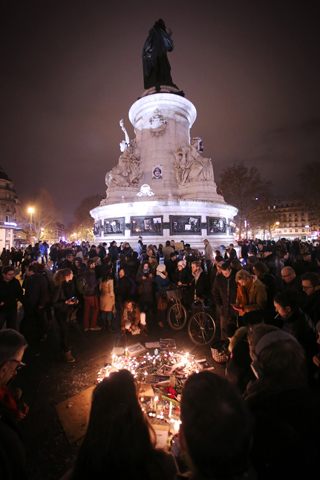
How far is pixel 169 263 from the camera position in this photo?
9.62 metres

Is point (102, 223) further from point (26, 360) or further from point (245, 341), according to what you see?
point (245, 341)

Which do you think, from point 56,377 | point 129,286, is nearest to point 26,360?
point 56,377

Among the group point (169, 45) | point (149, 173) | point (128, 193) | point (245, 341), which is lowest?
point (245, 341)

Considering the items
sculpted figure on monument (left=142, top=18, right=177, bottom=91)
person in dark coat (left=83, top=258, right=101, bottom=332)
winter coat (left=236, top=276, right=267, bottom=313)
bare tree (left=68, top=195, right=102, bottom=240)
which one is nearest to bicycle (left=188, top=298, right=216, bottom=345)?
winter coat (left=236, top=276, right=267, bottom=313)

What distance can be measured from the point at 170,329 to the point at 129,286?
168cm

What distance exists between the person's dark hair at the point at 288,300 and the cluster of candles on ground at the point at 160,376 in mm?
2052

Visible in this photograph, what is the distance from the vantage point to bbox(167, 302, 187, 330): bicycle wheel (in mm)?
6491

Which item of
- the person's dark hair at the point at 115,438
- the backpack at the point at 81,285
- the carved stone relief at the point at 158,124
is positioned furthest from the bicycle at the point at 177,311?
the carved stone relief at the point at 158,124

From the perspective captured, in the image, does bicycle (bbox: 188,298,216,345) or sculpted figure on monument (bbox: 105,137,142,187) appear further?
sculpted figure on monument (bbox: 105,137,142,187)

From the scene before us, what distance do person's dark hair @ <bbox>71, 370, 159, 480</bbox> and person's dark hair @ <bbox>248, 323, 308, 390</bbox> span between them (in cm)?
99

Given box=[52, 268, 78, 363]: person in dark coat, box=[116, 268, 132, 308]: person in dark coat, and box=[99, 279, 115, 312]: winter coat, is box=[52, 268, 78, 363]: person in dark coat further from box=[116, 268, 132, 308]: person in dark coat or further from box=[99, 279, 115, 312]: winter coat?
box=[116, 268, 132, 308]: person in dark coat

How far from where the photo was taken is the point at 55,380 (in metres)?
4.28

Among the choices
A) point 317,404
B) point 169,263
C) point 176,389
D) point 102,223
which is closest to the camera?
point 317,404

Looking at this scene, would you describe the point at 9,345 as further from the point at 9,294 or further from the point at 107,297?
the point at 107,297
